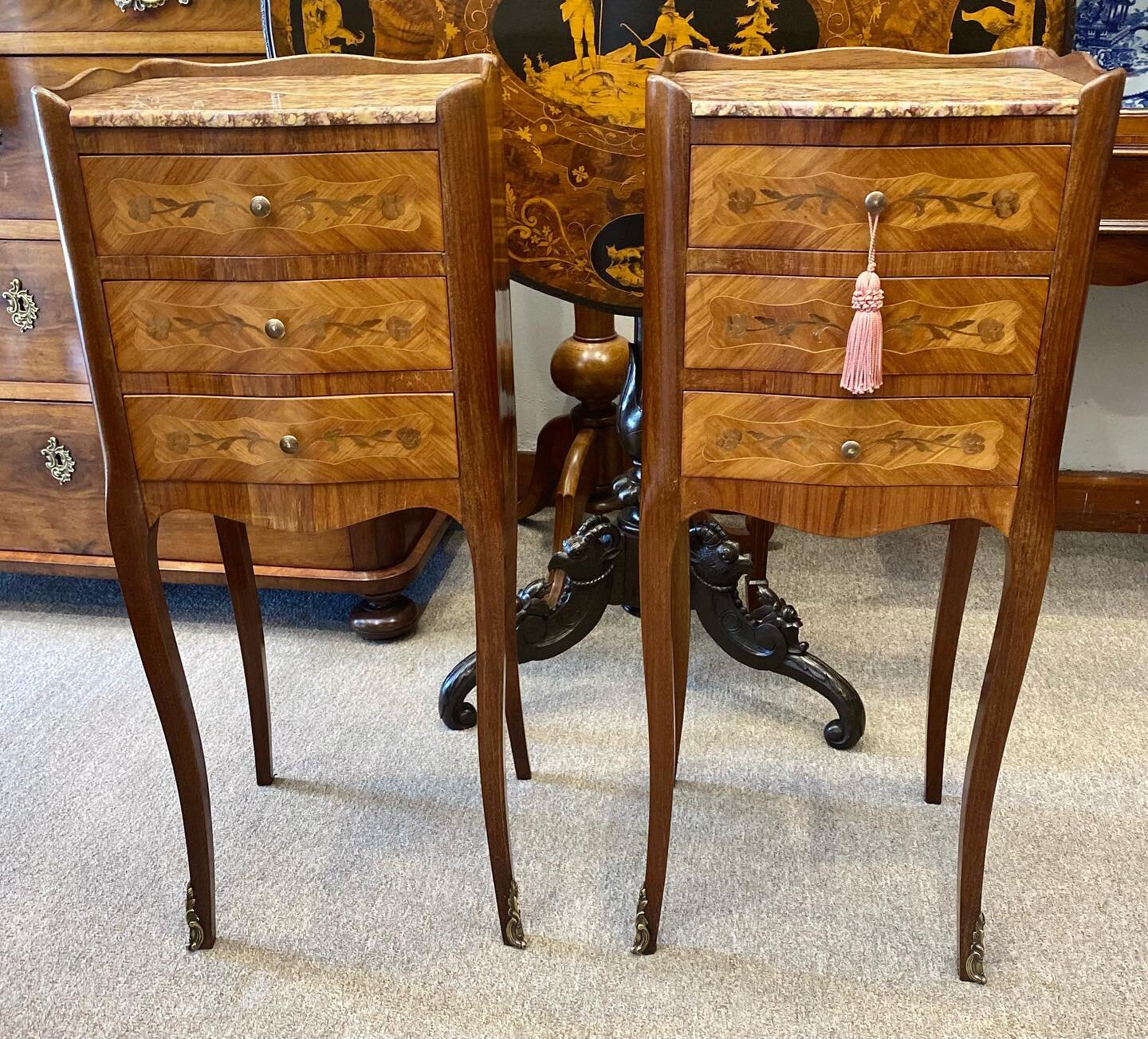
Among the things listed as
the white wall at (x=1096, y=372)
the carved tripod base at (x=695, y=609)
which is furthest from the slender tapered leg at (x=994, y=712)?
the white wall at (x=1096, y=372)

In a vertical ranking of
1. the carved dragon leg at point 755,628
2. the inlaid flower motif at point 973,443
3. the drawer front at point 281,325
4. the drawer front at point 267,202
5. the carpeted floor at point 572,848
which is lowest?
the carpeted floor at point 572,848

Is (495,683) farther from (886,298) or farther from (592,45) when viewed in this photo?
(592,45)

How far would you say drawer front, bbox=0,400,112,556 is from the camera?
1748 mm

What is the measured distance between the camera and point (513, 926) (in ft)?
4.14

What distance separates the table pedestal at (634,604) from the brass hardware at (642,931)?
1.53ft

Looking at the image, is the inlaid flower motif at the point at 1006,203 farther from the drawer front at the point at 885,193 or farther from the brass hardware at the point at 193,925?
the brass hardware at the point at 193,925

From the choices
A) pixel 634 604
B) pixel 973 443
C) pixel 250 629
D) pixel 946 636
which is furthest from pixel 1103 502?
pixel 250 629

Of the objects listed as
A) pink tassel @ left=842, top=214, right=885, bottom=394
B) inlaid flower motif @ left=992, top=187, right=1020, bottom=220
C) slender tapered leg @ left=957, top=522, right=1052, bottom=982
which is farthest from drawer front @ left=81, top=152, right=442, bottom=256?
slender tapered leg @ left=957, top=522, right=1052, bottom=982

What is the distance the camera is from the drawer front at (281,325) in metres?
0.98

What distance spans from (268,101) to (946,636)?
1.03 m

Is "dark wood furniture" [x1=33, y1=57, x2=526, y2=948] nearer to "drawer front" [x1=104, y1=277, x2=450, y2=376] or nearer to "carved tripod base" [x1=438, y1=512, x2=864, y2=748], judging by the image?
"drawer front" [x1=104, y1=277, x2=450, y2=376]

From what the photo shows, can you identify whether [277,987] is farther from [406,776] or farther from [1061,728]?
[1061,728]

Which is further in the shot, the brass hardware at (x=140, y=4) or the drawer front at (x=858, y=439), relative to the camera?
the brass hardware at (x=140, y=4)

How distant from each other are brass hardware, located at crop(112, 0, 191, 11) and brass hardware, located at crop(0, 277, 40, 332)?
1.43ft
